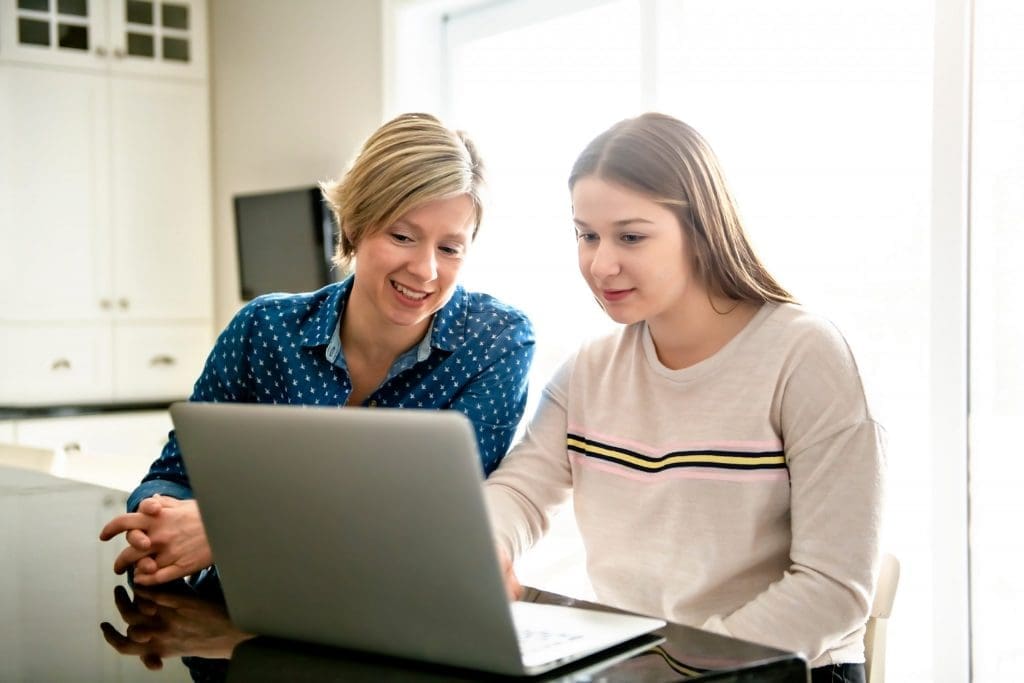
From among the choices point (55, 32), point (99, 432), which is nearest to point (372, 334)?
point (99, 432)

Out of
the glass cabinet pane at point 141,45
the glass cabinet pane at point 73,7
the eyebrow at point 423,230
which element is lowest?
the eyebrow at point 423,230

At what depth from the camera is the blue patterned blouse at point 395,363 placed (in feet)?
5.51

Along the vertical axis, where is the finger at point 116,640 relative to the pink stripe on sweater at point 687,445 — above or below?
below

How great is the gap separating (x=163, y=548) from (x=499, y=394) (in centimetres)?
Answer: 62

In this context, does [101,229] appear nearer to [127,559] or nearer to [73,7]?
[73,7]

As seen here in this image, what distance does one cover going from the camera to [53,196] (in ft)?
15.5

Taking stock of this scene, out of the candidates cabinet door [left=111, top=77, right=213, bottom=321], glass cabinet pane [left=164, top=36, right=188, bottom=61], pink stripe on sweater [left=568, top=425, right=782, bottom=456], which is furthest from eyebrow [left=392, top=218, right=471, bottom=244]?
glass cabinet pane [left=164, top=36, right=188, bottom=61]

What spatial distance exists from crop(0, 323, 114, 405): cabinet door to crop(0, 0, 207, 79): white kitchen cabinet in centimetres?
115

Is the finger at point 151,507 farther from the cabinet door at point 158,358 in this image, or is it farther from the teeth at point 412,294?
the cabinet door at point 158,358

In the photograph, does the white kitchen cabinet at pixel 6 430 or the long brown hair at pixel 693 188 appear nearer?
the long brown hair at pixel 693 188

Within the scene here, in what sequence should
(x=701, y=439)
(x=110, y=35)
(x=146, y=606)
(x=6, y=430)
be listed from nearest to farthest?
(x=146, y=606), (x=701, y=439), (x=6, y=430), (x=110, y=35)

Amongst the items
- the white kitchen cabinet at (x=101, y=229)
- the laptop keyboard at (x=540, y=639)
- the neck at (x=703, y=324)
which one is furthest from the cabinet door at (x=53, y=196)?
the laptop keyboard at (x=540, y=639)

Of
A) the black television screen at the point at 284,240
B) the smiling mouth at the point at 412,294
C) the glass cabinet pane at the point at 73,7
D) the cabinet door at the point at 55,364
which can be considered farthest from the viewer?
the glass cabinet pane at the point at 73,7

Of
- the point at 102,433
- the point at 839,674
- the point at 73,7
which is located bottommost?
the point at 102,433
